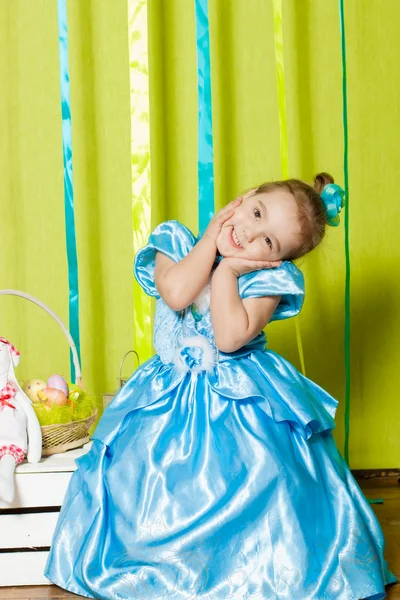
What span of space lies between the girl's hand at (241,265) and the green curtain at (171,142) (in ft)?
2.88

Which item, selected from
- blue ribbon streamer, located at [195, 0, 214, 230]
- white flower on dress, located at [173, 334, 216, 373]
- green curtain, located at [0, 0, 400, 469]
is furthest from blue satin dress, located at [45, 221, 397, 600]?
green curtain, located at [0, 0, 400, 469]

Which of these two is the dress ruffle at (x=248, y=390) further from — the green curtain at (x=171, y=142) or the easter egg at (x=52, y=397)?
the green curtain at (x=171, y=142)

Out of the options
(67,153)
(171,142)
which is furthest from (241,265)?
(171,142)

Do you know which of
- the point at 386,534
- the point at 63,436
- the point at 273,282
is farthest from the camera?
the point at 386,534

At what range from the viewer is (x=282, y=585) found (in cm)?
133

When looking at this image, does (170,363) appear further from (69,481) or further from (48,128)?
(48,128)

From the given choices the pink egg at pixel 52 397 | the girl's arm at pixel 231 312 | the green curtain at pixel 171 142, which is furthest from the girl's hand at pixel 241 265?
the green curtain at pixel 171 142

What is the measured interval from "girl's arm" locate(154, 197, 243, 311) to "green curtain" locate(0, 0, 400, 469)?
868mm

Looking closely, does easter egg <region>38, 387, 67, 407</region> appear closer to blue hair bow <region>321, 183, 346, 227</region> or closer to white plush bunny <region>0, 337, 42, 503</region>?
white plush bunny <region>0, 337, 42, 503</region>

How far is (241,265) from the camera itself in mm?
1455

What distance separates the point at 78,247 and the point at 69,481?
38.4 inches

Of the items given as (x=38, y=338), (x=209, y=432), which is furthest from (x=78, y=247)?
(x=209, y=432)

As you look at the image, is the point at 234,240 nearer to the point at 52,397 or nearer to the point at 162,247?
the point at 162,247

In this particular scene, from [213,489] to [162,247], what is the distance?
45 cm
